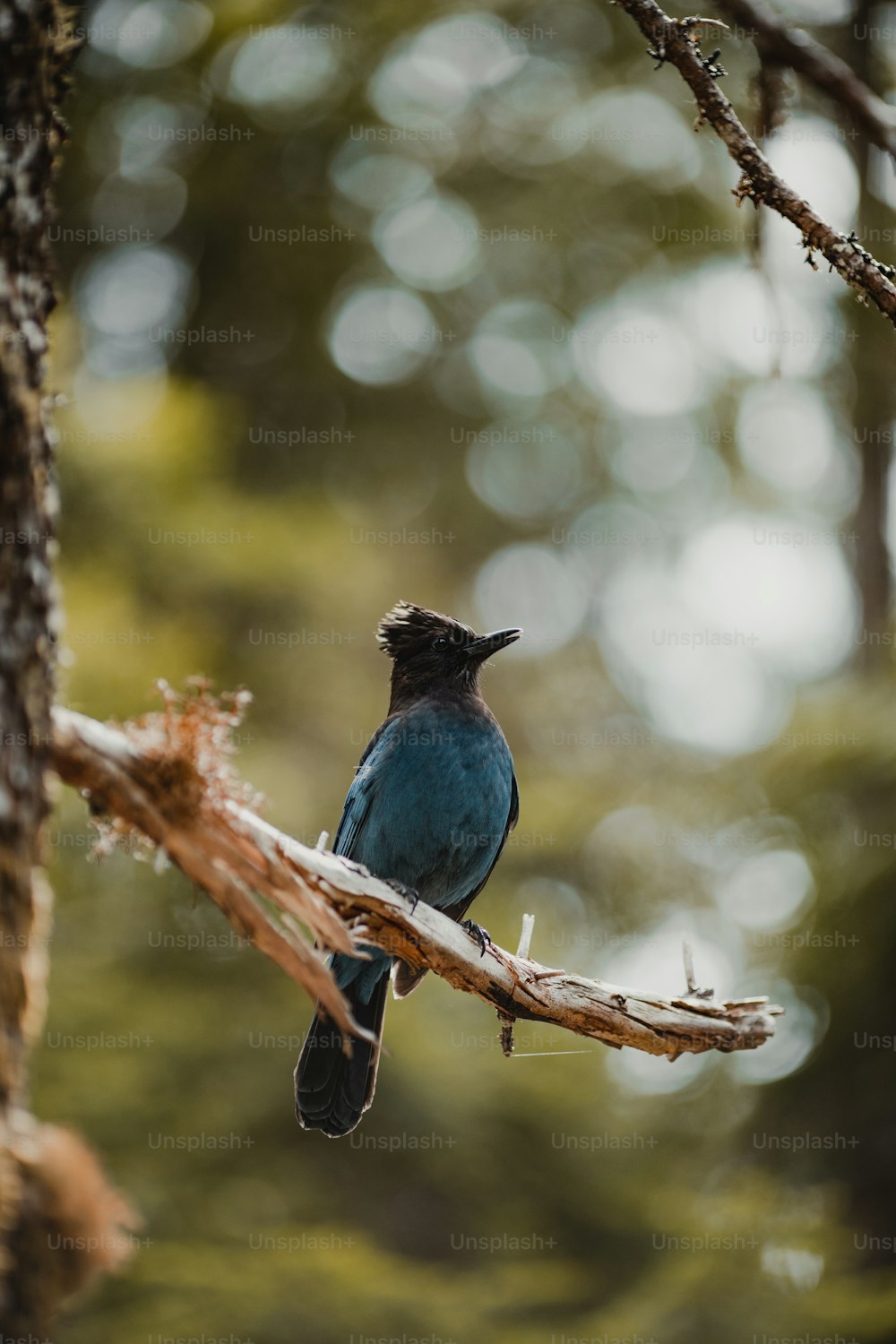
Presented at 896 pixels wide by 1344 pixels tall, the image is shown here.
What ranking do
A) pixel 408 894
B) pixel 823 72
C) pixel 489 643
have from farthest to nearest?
pixel 489 643 → pixel 408 894 → pixel 823 72

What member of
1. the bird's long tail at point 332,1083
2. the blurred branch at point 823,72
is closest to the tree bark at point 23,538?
the blurred branch at point 823,72

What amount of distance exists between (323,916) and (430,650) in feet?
9.44

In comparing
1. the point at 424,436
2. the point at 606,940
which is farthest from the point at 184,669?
the point at 424,436

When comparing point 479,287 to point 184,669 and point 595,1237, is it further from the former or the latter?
point 595,1237

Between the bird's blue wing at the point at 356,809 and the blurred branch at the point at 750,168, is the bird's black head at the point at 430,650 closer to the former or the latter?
the bird's blue wing at the point at 356,809

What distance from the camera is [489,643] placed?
18.4ft

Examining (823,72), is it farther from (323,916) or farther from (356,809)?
(356,809)

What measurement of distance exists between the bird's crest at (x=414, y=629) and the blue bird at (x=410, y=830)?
0.69 feet

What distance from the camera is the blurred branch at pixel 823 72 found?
3.38 metres

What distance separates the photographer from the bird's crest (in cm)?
581

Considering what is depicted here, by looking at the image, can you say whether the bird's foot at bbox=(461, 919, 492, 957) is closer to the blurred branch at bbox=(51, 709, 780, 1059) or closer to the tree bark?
the blurred branch at bbox=(51, 709, 780, 1059)

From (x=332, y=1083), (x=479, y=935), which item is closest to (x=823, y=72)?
(x=479, y=935)

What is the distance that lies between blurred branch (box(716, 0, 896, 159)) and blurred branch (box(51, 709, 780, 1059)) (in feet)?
8.32

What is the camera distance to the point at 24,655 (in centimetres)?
232
